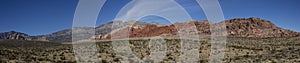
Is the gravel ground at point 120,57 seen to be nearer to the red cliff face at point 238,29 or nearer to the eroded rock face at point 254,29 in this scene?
the red cliff face at point 238,29

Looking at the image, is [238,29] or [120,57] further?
[238,29]

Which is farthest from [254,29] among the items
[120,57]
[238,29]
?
[120,57]

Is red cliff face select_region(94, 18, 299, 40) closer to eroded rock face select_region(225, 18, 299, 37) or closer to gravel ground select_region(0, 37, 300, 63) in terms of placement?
eroded rock face select_region(225, 18, 299, 37)

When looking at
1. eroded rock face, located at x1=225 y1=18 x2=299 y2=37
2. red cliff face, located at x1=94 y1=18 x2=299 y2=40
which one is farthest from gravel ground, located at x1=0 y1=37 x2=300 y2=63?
eroded rock face, located at x1=225 y1=18 x2=299 y2=37

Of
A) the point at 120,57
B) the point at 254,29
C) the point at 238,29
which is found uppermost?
the point at 238,29

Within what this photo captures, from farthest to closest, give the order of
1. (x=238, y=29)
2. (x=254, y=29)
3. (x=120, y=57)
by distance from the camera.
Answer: (x=238, y=29) → (x=254, y=29) → (x=120, y=57)

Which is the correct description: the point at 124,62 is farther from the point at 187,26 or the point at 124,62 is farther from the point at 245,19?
the point at 245,19

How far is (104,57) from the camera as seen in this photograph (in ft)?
141

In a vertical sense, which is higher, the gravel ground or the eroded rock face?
the eroded rock face

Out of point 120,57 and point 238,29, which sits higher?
point 238,29

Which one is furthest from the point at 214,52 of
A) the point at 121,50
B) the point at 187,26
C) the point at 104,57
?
the point at 187,26

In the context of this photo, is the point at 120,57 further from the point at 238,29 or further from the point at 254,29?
the point at 254,29

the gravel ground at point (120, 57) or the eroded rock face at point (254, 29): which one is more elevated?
the eroded rock face at point (254, 29)

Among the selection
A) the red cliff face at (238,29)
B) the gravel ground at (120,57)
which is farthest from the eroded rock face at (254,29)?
the gravel ground at (120,57)
